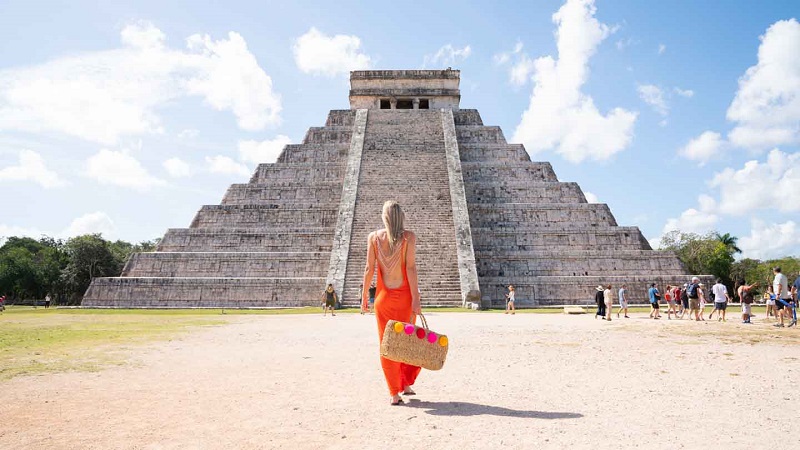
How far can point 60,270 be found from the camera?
40.2 metres

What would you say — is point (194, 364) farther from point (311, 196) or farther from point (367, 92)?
point (367, 92)

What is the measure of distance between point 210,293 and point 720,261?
123 ft

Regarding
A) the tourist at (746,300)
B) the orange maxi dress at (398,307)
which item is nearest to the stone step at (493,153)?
the tourist at (746,300)

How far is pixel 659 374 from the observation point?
214 inches

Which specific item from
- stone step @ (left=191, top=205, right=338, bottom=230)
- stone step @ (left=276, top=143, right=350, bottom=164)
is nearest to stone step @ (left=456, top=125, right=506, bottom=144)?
stone step @ (left=276, top=143, right=350, bottom=164)

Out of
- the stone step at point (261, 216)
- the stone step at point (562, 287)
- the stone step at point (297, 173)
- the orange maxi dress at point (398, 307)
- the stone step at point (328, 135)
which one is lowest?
the orange maxi dress at point (398, 307)

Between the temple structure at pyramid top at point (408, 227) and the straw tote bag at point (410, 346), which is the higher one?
the temple structure at pyramid top at point (408, 227)

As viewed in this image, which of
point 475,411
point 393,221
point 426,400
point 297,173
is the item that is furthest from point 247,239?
point 475,411

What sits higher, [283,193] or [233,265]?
[283,193]

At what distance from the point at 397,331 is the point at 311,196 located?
18901 millimetres

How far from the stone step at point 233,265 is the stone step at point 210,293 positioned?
0.75 metres

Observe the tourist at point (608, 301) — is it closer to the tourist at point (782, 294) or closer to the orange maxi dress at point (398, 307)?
the tourist at point (782, 294)

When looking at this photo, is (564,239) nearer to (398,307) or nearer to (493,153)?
(493,153)

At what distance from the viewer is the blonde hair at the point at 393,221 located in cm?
465
